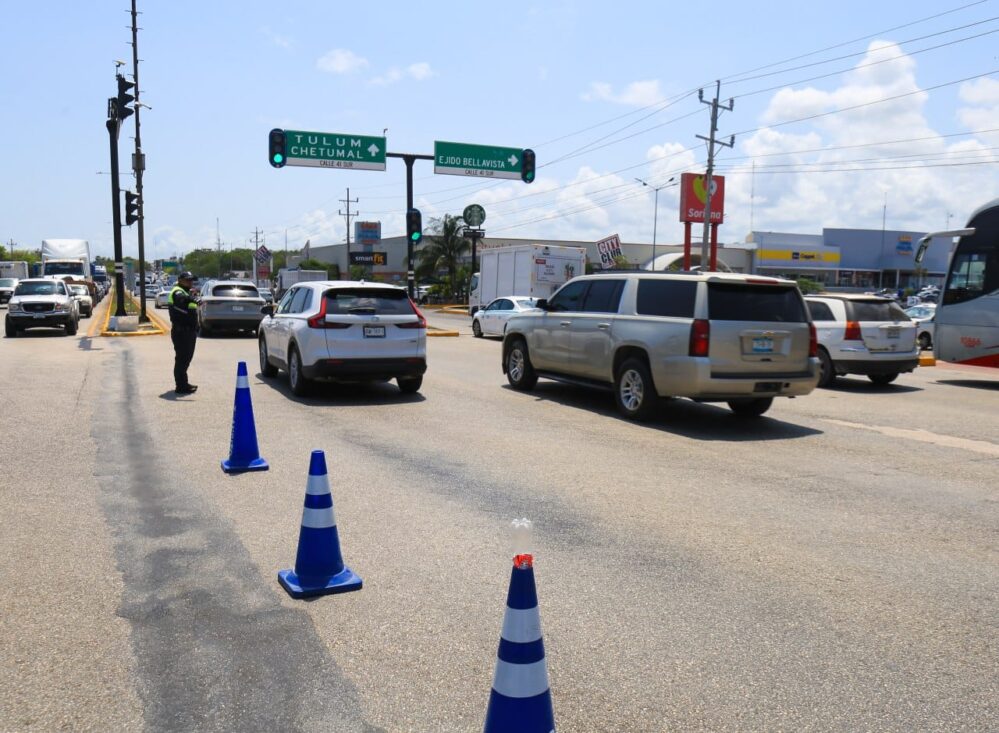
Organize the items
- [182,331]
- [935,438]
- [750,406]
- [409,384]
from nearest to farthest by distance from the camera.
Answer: [935,438] → [750,406] → [182,331] → [409,384]

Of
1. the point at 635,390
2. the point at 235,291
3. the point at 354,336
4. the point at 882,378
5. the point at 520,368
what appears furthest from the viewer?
the point at 235,291

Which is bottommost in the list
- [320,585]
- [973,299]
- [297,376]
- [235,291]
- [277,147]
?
[320,585]

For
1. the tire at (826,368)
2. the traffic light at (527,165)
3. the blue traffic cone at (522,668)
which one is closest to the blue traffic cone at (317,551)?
the blue traffic cone at (522,668)

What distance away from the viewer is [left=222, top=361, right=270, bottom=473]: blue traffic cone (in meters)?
7.86

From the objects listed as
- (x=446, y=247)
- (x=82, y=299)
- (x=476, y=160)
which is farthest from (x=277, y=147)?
(x=446, y=247)

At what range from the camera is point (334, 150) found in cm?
3061

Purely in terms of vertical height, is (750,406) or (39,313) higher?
(39,313)

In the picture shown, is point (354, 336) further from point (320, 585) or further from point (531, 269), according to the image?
point (531, 269)

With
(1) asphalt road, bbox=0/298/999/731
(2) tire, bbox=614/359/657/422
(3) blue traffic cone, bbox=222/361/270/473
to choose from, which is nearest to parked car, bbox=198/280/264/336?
(1) asphalt road, bbox=0/298/999/731

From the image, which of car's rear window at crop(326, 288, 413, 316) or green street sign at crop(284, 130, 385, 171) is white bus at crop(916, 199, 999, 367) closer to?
car's rear window at crop(326, 288, 413, 316)

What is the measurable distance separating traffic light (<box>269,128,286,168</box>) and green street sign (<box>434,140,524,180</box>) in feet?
17.9

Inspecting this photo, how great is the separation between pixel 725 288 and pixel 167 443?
21.6 ft

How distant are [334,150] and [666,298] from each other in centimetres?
2221

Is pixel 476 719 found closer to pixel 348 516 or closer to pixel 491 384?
pixel 348 516
